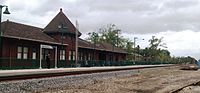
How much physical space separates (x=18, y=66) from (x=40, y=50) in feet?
23.2

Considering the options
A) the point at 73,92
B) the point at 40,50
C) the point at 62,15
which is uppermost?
the point at 62,15

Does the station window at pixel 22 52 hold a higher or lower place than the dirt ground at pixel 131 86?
higher

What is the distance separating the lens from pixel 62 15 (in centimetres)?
5791

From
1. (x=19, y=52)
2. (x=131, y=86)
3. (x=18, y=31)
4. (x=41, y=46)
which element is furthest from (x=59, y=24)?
(x=131, y=86)

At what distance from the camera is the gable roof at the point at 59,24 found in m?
54.0

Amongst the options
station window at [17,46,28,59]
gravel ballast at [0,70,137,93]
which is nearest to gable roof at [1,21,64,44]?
station window at [17,46,28,59]

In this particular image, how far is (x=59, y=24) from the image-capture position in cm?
5544

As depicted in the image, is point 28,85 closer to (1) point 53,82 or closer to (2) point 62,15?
(1) point 53,82

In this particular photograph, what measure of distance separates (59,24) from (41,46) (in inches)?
544

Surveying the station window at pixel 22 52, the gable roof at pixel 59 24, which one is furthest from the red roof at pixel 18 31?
the gable roof at pixel 59 24

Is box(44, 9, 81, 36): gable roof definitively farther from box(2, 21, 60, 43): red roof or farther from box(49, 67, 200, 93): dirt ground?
box(49, 67, 200, 93): dirt ground

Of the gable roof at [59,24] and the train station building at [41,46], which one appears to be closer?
the train station building at [41,46]

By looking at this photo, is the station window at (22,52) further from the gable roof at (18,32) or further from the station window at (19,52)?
the gable roof at (18,32)

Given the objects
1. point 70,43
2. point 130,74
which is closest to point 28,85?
point 130,74
